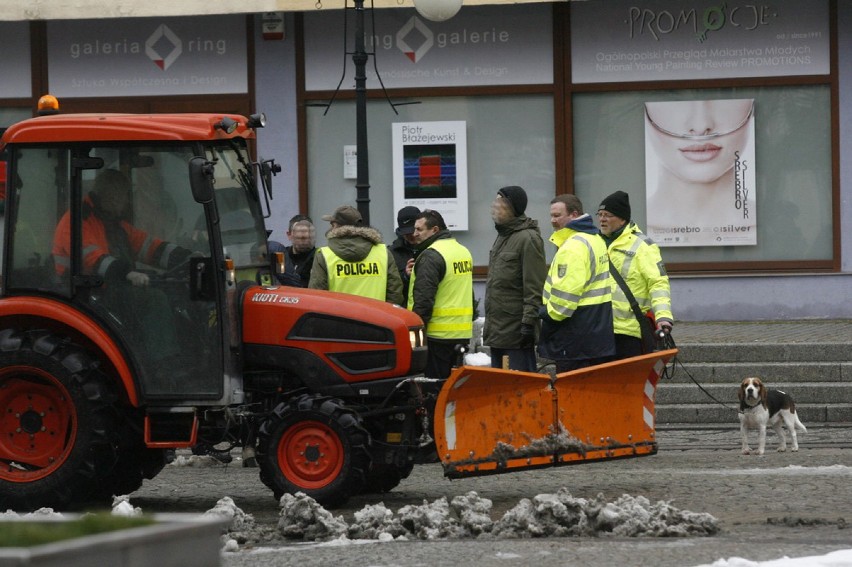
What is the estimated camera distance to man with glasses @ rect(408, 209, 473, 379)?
11.3 meters

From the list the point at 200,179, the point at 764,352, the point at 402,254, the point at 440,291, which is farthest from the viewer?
the point at 764,352

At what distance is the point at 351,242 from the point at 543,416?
2158 mm

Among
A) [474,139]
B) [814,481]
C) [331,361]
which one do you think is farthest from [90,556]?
[474,139]

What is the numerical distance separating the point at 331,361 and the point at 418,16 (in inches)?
396

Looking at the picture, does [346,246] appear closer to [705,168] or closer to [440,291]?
[440,291]

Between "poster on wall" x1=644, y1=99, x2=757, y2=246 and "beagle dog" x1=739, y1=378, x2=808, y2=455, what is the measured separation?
21.3 ft

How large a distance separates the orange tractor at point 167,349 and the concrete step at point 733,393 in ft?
15.9

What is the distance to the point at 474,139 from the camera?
61.4 feet

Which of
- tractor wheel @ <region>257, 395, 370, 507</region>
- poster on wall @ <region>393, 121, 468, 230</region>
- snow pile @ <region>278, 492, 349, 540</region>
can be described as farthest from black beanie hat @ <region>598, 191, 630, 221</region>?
poster on wall @ <region>393, 121, 468, 230</region>

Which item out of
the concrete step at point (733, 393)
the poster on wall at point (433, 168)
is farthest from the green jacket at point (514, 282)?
the poster on wall at point (433, 168)

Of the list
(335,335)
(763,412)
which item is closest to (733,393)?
(763,412)

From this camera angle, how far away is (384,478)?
32.8ft

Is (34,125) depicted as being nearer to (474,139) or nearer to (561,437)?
(561,437)

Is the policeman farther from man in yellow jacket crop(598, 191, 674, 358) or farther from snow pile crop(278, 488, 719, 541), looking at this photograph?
snow pile crop(278, 488, 719, 541)
